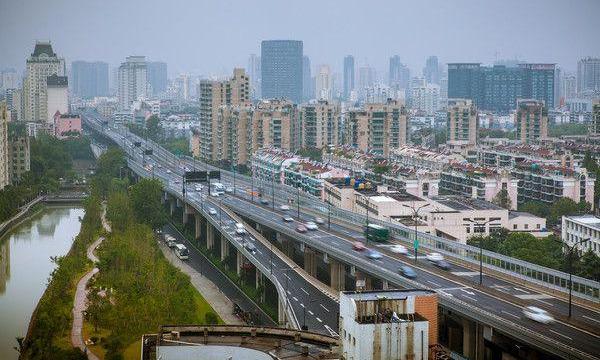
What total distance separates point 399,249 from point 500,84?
42.9m

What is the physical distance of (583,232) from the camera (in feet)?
48.4

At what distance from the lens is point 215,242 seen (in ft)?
58.2

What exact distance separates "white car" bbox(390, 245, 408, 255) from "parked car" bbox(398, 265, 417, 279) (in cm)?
162

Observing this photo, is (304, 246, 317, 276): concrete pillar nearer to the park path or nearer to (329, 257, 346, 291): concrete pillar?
(329, 257, 346, 291): concrete pillar

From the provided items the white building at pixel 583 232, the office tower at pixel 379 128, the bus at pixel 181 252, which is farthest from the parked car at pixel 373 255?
the office tower at pixel 379 128

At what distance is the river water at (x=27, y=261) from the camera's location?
1217cm

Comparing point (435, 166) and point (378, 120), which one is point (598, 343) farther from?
point (378, 120)

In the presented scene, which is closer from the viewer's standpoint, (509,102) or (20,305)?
(20,305)

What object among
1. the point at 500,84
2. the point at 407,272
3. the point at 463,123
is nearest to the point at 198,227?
the point at 407,272

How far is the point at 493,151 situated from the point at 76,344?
1726cm

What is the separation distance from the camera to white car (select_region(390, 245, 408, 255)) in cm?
1259

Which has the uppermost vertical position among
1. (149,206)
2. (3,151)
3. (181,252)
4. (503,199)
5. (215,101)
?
(215,101)

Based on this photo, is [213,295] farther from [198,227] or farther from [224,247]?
[198,227]

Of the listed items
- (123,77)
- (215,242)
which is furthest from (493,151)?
(123,77)
